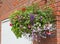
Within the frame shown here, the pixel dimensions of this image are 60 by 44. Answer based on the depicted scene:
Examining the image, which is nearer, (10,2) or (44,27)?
(44,27)

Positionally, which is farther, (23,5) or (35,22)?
(23,5)

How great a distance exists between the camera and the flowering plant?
4348mm

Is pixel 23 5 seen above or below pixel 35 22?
above

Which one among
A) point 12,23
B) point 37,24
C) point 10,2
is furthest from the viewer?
point 10,2

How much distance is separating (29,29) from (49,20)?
0.39 metres

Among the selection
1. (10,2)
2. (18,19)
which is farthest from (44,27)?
(10,2)

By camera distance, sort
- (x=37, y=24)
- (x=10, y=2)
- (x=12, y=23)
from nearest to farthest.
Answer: (x=37, y=24), (x=12, y=23), (x=10, y=2)

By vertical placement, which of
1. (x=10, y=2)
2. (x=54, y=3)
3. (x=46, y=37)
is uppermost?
(x=10, y=2)

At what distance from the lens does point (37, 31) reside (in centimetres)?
436

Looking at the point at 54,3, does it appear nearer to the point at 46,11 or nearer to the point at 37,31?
the point at 46,11

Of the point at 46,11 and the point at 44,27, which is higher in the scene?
the point at 46,11

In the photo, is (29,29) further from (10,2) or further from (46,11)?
(10,2)

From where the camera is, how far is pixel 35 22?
435 centimetres

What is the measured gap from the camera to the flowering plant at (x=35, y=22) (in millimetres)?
4348
